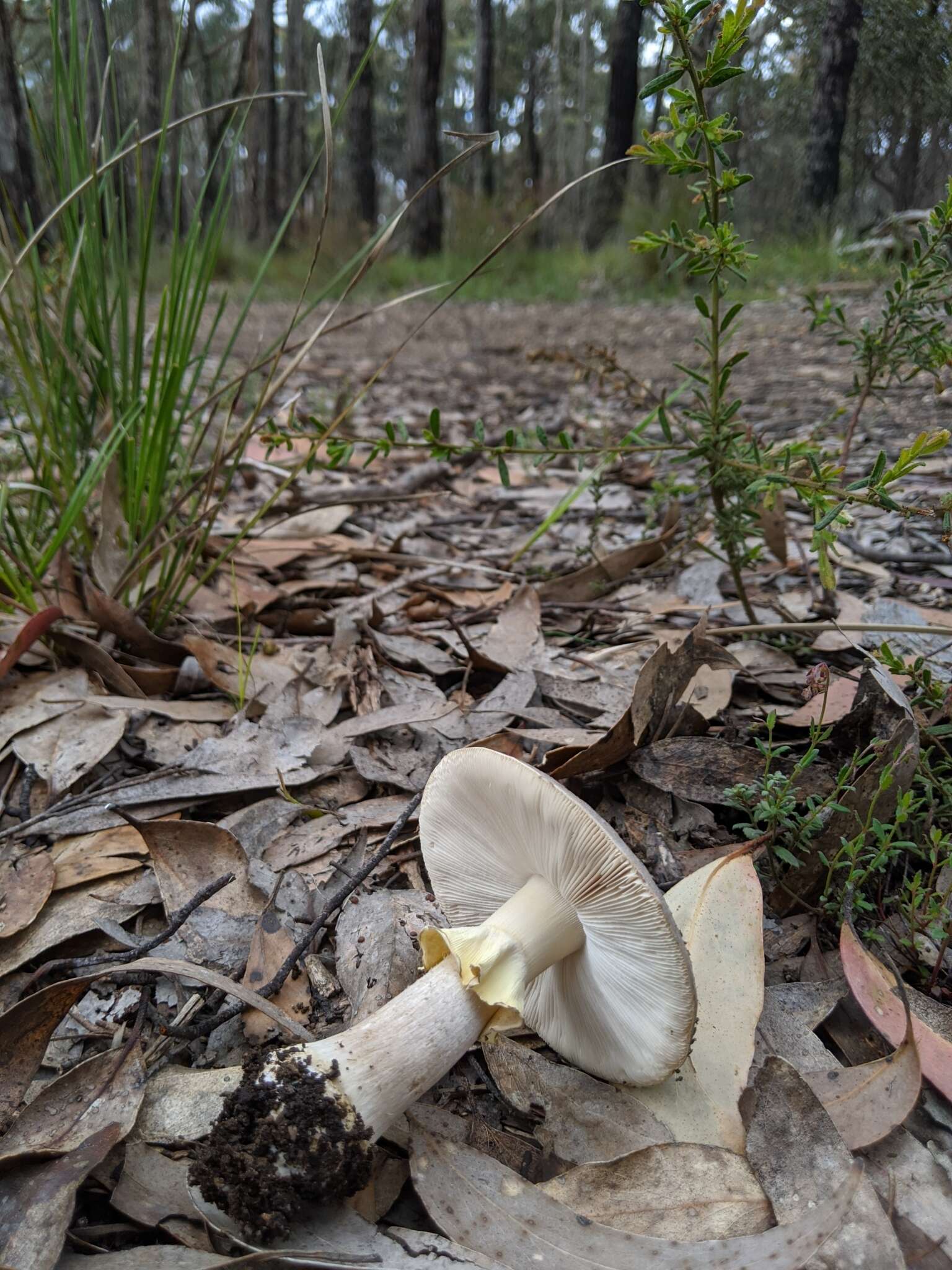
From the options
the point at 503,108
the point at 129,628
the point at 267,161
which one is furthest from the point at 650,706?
the point at 503,108

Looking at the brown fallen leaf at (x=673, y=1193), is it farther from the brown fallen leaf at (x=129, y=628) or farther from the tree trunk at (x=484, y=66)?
the tree trunk at (x=484, y=66)

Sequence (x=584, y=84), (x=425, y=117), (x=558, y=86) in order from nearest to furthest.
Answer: (x=425, y=117)
(x=584, y=84)
(x=558, y=86)

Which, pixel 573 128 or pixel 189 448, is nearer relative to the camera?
pixel 189 448

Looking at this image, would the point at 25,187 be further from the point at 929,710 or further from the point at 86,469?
the point at 929,710

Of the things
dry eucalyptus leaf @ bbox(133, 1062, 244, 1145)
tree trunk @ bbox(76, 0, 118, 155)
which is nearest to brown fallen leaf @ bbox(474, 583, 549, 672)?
dry eucalyptus leaf @ bbox(133, 1062, 244, 1145)

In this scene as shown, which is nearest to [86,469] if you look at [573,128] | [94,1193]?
[94,1193]

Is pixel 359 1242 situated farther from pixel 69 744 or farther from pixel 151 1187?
pixel 69 744

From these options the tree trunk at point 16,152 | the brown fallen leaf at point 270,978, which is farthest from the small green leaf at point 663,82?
the tree trunk at point 16,152
